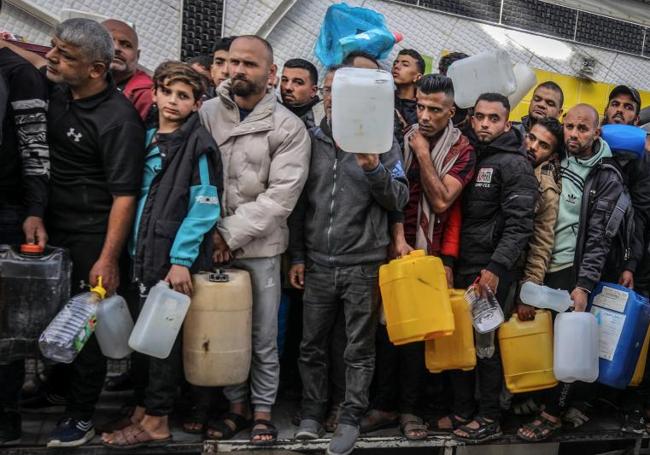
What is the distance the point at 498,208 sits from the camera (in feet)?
12.5

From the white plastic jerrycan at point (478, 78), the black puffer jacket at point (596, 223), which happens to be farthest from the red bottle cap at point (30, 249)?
the black puffer jacket at point (596, 223)

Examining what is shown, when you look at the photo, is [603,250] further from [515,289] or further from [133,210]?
[133,210]

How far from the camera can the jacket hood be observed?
3770mm

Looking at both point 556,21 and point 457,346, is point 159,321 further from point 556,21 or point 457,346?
point 556,21

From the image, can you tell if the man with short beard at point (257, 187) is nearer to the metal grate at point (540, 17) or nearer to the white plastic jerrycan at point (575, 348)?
the white plastic jerrycan at point (575, 348)

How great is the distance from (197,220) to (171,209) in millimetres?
129

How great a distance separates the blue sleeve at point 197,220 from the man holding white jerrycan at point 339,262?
51 centimetres

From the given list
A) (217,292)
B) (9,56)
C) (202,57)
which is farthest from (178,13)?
(217,292)

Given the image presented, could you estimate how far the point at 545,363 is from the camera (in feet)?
12.6

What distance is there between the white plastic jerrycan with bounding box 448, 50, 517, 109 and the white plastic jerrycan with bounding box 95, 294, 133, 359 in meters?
2.30

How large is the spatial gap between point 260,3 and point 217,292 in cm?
272

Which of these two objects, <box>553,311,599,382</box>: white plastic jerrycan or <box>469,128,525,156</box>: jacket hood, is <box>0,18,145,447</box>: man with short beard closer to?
<box>469,128,525,156</box>: jacket hood

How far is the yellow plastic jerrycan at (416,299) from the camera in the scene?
3.43 metres

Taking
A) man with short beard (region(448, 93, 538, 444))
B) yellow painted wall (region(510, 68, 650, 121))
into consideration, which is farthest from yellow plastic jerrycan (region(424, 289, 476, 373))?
yellow painted wall (region(510, 68, 650, 121))
